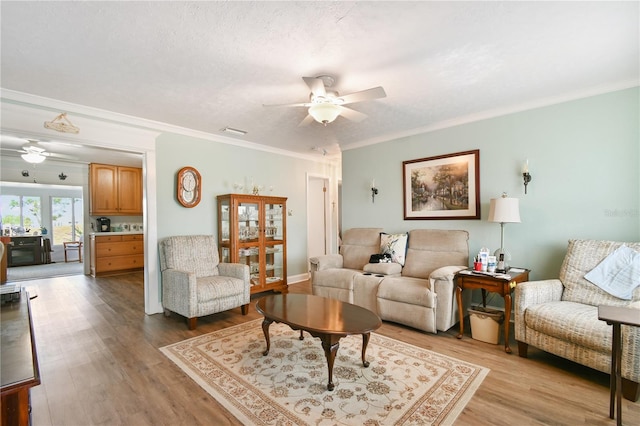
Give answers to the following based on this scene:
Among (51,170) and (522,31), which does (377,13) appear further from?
(51,170)

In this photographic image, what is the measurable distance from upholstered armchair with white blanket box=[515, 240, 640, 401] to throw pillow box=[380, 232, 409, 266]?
145 cm

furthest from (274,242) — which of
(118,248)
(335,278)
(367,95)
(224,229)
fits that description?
(118,248)

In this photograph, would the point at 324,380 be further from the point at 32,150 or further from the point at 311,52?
the point at 32,150

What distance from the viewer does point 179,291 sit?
11.2 ft

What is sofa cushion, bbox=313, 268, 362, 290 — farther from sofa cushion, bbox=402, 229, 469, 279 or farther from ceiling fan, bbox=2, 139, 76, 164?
ceiling fan, bbox=2, 139, 76, 164

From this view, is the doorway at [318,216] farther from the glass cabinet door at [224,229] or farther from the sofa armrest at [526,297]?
the sofa armrest at [526,297]

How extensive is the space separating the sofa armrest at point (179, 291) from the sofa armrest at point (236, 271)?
0.60m

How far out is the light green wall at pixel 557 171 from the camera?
281 cm

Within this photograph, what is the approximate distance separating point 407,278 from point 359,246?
3.46 ft

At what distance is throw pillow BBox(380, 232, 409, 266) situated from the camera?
3.88 meters

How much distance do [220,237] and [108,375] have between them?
2.39m

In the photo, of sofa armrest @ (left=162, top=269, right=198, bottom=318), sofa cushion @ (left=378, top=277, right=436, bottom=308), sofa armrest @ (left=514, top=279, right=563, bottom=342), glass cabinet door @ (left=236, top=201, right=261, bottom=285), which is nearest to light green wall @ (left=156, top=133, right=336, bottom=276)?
glass cabinet door @ (left=236, top=201, right=261, bottom=285)

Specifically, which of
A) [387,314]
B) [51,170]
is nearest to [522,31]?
[387,314]

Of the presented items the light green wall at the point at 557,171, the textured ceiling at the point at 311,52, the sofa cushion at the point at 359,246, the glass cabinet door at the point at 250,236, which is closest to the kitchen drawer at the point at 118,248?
the glass cabinet door at the point at 250,236
